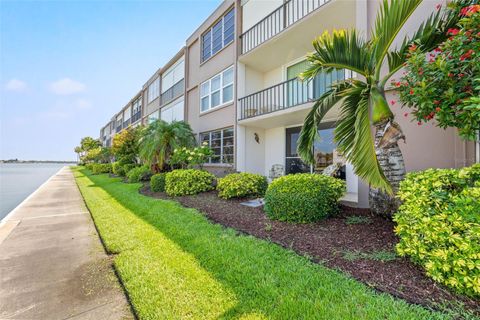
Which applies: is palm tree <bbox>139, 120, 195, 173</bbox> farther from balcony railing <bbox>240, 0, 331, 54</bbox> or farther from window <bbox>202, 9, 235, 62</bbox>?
balcony railing <bbox>240, 0, 331, 54</bbox>

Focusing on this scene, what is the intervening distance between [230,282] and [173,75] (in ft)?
60.6

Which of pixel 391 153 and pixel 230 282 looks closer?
pixel 230 282

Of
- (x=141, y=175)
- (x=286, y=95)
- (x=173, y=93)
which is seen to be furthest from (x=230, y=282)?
(x=173, y=93)

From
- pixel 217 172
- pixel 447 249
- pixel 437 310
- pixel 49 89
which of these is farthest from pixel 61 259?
pixel 49 89

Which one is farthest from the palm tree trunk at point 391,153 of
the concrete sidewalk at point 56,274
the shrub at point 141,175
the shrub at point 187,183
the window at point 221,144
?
the shrub at point 141,175

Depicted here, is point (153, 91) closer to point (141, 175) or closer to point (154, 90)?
point (154, 90)

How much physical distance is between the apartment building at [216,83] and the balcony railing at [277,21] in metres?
0.85

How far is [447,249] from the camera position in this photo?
8.36 feet

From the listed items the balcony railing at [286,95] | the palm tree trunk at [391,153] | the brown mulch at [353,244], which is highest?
the balcony railing at [286,95]

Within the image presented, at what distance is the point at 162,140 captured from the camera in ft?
41.3

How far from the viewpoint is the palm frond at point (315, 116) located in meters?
4.92

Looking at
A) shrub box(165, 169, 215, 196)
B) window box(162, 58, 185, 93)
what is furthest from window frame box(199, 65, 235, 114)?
shrub box(165, 169, 215, 196)

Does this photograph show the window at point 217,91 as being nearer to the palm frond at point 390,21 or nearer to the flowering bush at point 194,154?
the flowering bush at point 194,154

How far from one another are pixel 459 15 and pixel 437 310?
413cm
